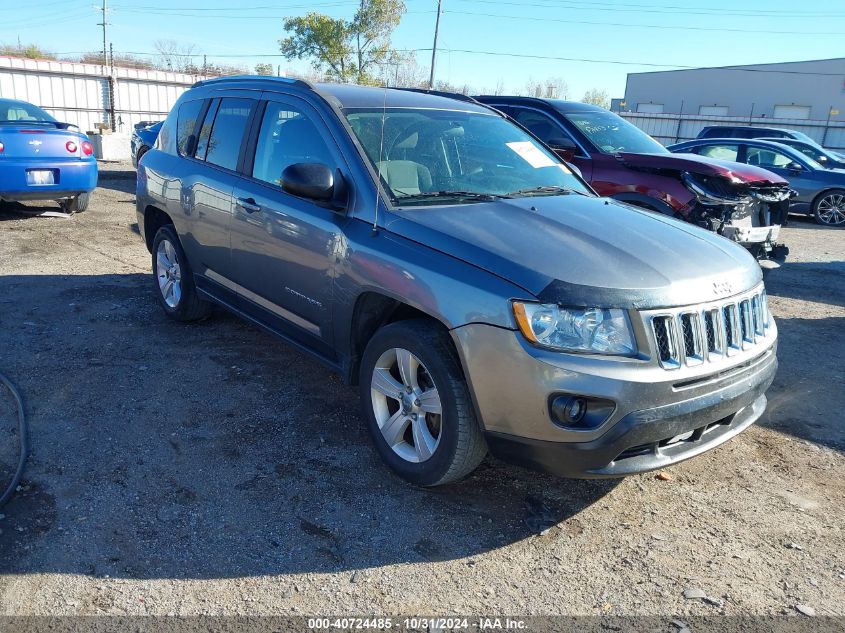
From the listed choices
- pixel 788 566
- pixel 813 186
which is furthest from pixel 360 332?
pixel 813 186

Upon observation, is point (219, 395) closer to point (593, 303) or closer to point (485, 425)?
point (485, 425)

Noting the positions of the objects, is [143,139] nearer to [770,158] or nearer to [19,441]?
[19,441]

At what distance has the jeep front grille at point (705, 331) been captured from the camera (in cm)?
284

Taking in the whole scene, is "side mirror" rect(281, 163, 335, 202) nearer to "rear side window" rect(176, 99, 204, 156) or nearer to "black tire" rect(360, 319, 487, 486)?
"black tire" rect(360, 319, 487, 486)

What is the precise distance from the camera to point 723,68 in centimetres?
5150

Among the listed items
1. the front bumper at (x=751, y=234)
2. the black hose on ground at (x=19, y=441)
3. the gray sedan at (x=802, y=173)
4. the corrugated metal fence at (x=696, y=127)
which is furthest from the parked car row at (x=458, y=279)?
the corrugated metal fence at (x=696, y=127)

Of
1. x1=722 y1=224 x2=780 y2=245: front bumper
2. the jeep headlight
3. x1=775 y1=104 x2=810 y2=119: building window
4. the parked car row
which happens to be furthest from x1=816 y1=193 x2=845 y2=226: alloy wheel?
x1=775 y1=104 x2=810 y2=119: building window

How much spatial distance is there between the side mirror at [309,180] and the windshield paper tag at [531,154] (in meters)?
1.43

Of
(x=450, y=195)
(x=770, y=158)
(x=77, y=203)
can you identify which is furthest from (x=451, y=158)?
(x=770, y=158)

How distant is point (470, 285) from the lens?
116 inches

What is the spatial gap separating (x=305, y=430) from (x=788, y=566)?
2.51 meters

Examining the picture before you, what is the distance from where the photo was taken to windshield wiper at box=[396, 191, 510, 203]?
363 centimetres

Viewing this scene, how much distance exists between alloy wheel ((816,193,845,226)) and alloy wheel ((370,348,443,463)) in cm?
1286

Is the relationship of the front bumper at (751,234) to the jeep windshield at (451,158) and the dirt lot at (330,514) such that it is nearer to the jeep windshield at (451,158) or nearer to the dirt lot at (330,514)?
the dirt lot at (330,514)
